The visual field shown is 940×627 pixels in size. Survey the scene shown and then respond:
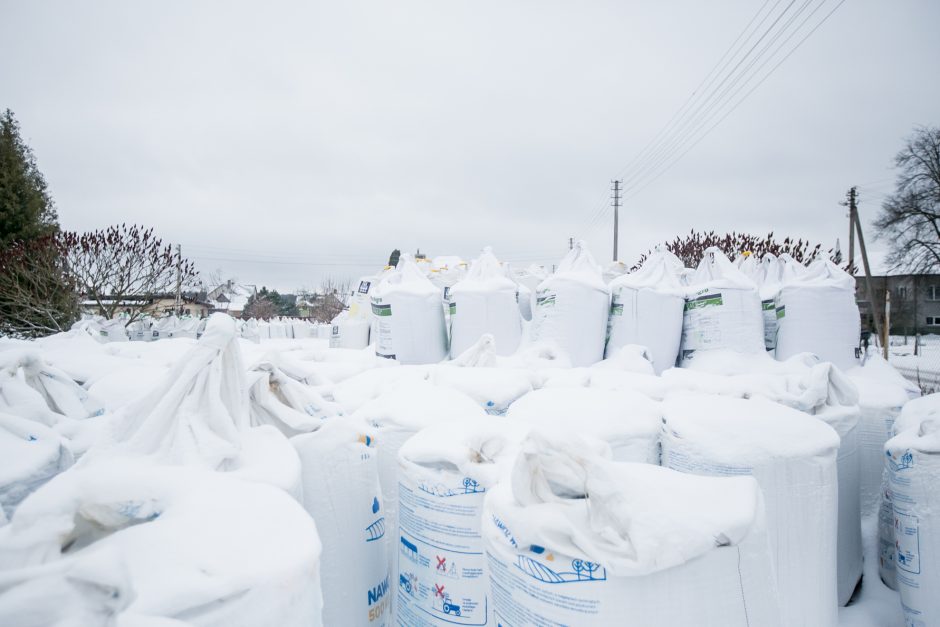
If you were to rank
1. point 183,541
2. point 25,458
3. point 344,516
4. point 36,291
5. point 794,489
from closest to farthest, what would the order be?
1. point 183,541
2. point 25,458
3. point 344,516
4. point 794,489
5. point 36,291

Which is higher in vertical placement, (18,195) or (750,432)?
(18,195)

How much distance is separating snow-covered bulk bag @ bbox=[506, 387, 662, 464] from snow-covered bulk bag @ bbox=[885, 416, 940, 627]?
2.84 feet

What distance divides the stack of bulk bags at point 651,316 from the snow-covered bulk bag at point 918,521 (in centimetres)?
167

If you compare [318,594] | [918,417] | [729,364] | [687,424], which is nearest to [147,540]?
[318,594]

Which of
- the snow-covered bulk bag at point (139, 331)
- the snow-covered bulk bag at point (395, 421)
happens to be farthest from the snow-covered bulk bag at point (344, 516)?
the snow-covered bulk bag at point (139, 331)

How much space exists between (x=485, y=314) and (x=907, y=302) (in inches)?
1100

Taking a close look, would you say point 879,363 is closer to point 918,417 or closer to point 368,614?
point 918,417

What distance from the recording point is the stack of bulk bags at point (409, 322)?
12.4 feet

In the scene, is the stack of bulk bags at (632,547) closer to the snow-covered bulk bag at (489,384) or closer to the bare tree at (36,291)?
the snow-covered bulk bag at (489,384)

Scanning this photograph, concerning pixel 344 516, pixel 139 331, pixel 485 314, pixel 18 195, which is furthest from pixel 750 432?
pixel 18 195

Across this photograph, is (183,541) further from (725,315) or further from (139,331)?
(139,331)

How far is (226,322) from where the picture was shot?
135 cm

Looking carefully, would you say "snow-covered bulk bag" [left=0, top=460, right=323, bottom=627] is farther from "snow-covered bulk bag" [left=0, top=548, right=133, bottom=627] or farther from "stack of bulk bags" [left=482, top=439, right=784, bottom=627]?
"stack of bulk bags" [left=482, top=439, right=784, bottom=627]

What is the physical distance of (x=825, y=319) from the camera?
347cm
